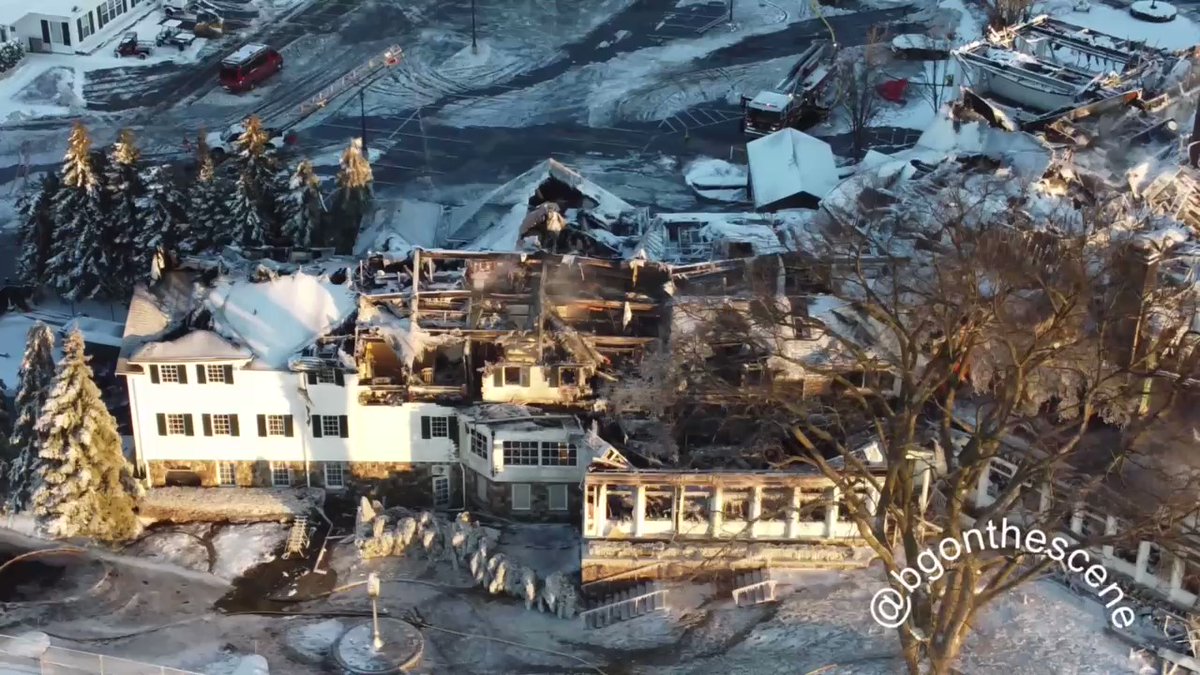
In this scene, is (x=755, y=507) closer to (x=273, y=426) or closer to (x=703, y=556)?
(x=703, y=556)

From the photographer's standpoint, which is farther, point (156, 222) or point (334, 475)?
point (156, 222)

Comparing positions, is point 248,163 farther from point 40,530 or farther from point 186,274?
point 40,530

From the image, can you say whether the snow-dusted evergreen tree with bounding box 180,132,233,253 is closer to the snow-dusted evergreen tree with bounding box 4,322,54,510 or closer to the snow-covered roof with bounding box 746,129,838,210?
the snow-dusted evergreen tree with bounding box 4,322,54,510

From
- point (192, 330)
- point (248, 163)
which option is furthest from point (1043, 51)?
point (192, 330)

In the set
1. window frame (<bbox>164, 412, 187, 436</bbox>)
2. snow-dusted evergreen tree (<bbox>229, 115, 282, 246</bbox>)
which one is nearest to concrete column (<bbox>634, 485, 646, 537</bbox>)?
window frame (<bbox>164, 412, 187, 436</bbox>)

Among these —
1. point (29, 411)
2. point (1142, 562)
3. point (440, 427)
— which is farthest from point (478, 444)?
point (1142, 562)

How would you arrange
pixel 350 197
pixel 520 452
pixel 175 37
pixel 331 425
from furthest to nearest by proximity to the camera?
pixel 175 37 < pixel 350 197 < pixel 331 425 < pixel 520 452

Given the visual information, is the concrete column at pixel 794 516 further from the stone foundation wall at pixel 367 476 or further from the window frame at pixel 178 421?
the window frame at pixel 178 421
